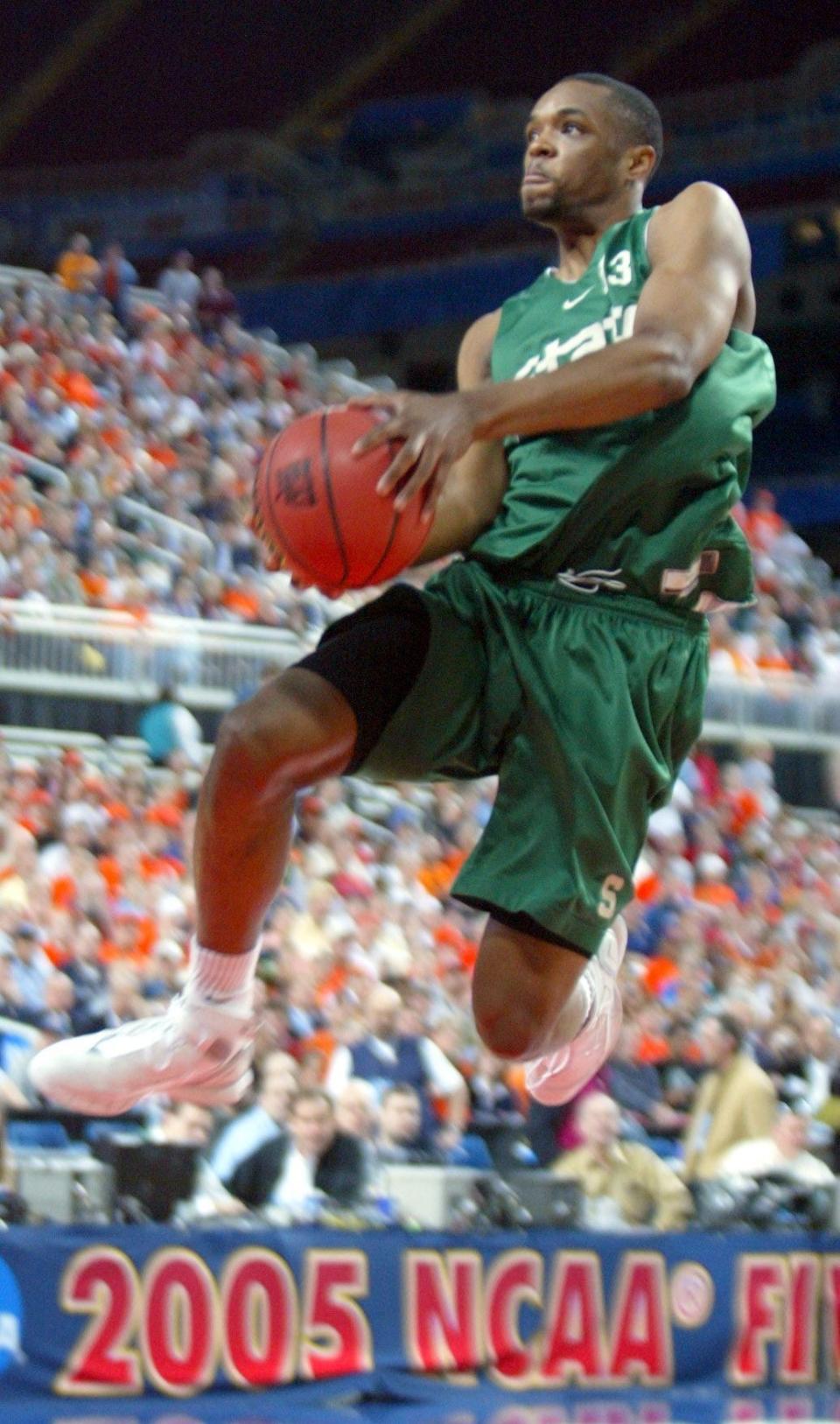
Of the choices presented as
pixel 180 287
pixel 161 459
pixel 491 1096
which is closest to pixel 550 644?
pixel 491 1096

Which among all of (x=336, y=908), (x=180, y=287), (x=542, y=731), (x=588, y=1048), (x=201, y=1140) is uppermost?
(x=542, y=731)

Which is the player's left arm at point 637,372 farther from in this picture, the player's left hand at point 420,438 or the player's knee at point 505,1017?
the player's knee at point 505,1017

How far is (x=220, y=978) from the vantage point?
3713 mm

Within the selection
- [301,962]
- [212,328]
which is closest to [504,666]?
[301,962]

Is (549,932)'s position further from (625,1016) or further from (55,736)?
(55,736)

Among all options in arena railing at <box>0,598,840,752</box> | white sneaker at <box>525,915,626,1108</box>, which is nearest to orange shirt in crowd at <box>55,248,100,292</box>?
arena railing at <box>0,598,840,752</box>

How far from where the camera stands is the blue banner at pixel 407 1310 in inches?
241

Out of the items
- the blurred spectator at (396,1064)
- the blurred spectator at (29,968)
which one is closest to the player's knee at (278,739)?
the blurred spectator at (29,968)

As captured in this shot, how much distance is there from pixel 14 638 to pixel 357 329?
14623 millimetres

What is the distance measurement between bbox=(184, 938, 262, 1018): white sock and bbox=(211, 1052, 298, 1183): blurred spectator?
3.32 m

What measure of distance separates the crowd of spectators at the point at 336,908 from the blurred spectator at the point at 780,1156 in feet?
0.05

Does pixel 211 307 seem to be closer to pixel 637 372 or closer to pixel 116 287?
pixel 116 287

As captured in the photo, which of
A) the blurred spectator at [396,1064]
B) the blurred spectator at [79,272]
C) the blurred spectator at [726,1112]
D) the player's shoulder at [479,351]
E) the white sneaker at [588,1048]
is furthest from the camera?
the blurred spectator at [79,272]

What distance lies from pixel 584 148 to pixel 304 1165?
4.15 meters
